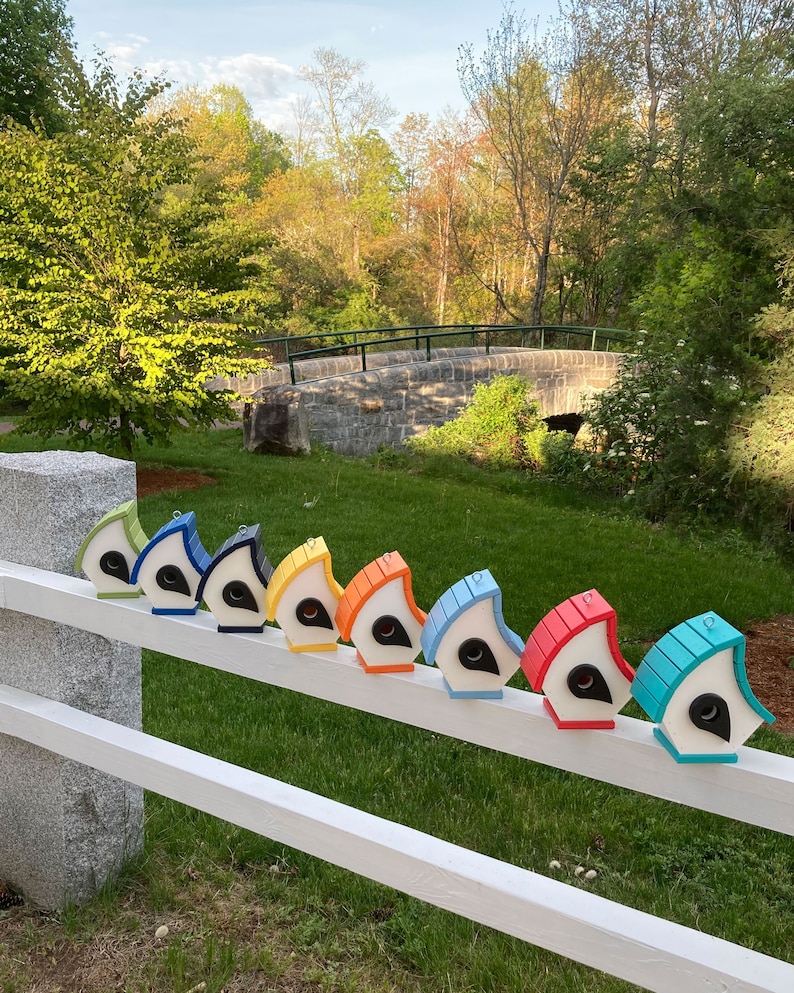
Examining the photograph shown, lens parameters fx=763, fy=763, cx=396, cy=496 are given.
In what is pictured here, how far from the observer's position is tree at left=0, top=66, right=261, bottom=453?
25.5ft

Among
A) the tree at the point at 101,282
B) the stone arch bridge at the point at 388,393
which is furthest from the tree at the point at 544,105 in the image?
the tree at the point at 101,282

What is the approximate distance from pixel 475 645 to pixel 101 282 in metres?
8.20

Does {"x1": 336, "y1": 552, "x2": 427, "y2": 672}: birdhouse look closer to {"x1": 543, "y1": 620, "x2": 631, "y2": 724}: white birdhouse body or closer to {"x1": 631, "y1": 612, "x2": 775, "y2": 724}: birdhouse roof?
{"x1": 543, "y1": 620, "x2": 631, "y2": 724}: white birdhouse body

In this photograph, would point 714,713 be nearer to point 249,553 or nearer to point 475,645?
point 475,645

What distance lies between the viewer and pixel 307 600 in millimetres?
1596

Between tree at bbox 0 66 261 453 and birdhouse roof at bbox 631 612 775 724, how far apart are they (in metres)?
7.51

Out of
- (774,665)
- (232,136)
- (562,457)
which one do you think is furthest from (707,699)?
(232,136)

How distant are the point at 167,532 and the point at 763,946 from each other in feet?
7.18

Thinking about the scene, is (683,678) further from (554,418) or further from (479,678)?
(554,418)

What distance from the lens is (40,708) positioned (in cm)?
214

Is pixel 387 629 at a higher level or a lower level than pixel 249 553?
lower

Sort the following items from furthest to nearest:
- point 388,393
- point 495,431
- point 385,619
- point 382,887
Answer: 1. point 495,431
2. point 388,393
3. point 382,887
4. point 385,619

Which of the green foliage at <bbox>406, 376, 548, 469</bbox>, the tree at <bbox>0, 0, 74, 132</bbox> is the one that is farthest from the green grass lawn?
the tree at <bbox>0, 0, 74, 132</bbox>

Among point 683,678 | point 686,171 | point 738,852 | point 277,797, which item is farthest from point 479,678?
point 686,171
